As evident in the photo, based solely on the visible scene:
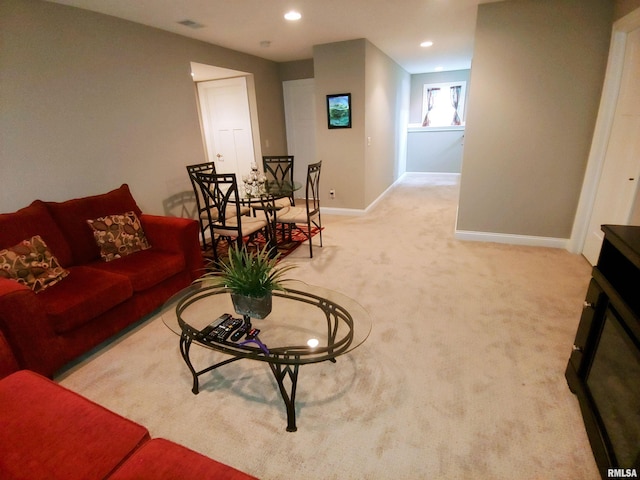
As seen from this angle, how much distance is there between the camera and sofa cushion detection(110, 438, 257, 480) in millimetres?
967

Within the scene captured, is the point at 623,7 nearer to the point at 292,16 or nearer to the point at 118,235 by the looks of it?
the point at 292,16

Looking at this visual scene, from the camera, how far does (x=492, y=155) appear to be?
3.64m

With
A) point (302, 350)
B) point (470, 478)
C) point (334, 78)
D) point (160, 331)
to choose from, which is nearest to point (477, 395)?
point (470, 478)

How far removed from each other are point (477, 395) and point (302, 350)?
1025mm

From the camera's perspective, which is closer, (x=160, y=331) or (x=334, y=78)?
(x=160, y=331)

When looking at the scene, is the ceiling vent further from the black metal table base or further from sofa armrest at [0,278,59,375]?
the black metal table base

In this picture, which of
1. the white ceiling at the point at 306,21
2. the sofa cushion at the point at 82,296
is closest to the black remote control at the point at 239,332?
the sofa cushion at the point at 82,296

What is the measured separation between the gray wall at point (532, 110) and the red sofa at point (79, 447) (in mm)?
3798

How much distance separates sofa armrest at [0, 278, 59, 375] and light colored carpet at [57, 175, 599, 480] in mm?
257

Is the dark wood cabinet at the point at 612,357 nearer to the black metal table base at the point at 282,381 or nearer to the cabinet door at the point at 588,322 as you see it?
the cabinet door at the point at 588,322

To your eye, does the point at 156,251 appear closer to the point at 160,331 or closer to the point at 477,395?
the point at 160,331

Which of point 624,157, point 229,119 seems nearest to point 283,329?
point 624,157

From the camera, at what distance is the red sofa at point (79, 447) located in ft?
3.21

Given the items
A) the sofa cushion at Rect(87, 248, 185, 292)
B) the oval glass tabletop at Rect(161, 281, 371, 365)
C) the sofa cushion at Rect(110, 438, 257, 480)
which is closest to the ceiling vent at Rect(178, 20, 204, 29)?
the sofa cushion at Rect(87, 248, 185, 292)
